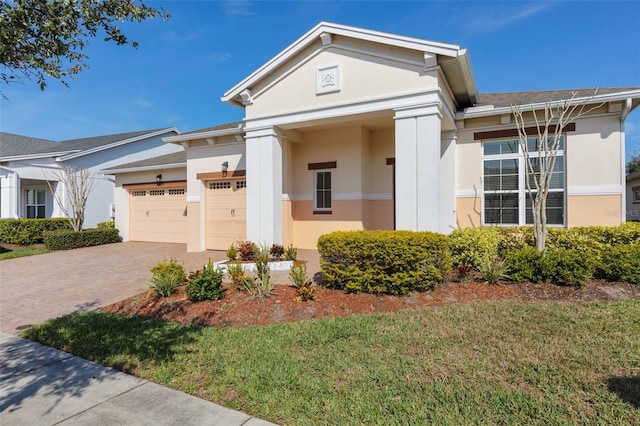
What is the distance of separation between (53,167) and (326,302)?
61.8ft

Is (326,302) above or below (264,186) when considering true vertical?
below

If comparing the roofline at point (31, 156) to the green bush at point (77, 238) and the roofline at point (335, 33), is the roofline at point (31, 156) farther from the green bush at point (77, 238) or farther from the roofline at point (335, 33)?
the roofline at point (335, 33)

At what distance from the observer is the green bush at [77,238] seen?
46.7 feet

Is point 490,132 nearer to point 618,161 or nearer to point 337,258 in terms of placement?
point 618,161

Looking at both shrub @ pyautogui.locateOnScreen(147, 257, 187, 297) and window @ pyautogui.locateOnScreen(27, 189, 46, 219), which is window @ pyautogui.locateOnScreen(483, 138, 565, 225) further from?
window @ pyautogui.locateOnScreen(27, 189, 46, 219)

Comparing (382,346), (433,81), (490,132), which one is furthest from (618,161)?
(382,346)

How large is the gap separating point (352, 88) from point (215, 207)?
6.98 metres

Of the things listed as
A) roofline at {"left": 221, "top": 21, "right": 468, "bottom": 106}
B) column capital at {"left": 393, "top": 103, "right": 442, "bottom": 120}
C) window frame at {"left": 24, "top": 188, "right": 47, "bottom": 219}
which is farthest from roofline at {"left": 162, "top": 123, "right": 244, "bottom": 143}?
window frame at {"left": 24, "top": 188, "right": 47, "bottom": 219}

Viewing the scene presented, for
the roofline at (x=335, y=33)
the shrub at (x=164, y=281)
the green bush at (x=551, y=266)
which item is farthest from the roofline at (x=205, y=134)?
the green bush at (x=551, y=266)

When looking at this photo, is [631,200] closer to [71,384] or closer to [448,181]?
[448,181]

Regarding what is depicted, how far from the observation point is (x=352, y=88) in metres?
8.85

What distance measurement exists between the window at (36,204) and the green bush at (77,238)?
7.15m

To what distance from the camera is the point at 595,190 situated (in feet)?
28.3

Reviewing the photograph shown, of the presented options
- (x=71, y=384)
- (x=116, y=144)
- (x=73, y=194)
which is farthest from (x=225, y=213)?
(x=116, y=144)
